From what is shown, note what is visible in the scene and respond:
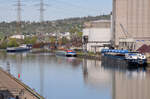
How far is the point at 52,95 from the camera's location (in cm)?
3156

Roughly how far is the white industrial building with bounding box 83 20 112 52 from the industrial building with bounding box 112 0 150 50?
1153cm

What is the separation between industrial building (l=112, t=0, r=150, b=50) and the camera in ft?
269

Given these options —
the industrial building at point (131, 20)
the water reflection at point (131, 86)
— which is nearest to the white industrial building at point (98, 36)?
the industrial building at point (131, 20)

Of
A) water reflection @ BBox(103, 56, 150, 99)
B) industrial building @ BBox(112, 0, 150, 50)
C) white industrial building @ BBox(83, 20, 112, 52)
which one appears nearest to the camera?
water reflection @ BBox(103, 56, 150, 99)

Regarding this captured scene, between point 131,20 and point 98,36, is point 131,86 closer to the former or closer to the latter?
point 131,20

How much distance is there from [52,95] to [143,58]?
26083 mm

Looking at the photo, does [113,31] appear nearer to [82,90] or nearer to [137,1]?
[137,1]

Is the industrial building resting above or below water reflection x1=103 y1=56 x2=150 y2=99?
above

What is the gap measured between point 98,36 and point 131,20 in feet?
54.9

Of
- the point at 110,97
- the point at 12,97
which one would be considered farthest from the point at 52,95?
the point at 12,97

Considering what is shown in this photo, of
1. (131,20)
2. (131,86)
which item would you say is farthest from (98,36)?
(131,86)

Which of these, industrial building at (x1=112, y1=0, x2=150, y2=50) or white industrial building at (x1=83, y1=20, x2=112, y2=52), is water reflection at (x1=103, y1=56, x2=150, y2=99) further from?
white industrial building at (x1=83, y1=20, x2=112, y2=52)

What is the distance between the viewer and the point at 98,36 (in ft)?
325

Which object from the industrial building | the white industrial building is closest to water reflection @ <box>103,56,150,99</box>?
the industrial building
